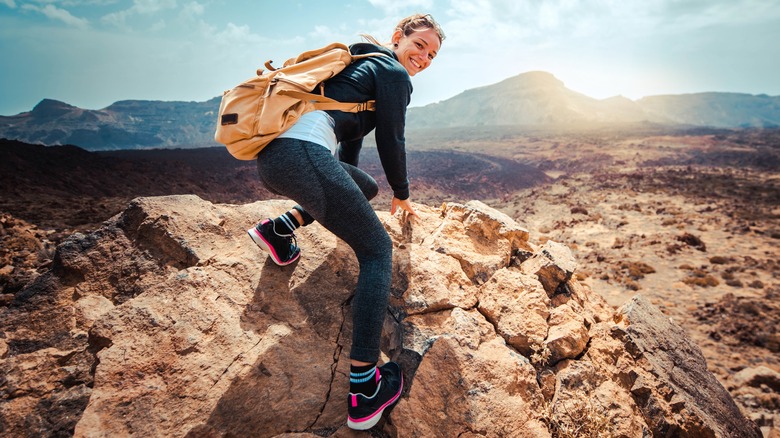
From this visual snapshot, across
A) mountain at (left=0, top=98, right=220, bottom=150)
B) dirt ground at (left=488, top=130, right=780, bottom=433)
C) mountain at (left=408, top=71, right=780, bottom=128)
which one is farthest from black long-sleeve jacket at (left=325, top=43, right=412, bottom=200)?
mountain at (left=408, top=71, right=780, bottom=128)

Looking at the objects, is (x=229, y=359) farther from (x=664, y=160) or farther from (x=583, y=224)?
(x=664, y=160)

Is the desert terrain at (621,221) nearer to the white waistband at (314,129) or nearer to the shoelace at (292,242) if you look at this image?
the shoelace at (292,242)

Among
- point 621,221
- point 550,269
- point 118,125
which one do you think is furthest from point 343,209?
point 118,125

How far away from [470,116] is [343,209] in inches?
7830

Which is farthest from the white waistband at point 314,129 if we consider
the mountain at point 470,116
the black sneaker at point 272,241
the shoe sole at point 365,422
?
the mountain at point 470,116

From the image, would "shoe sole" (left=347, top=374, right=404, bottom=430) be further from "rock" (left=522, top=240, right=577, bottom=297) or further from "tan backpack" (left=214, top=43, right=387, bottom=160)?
"rock" (left=522, top=240, right=577, bottom=297)

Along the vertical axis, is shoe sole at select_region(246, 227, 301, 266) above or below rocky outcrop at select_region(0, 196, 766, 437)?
above

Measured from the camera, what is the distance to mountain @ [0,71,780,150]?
3787 inches

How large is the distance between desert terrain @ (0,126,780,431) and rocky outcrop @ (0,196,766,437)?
2.31 meters

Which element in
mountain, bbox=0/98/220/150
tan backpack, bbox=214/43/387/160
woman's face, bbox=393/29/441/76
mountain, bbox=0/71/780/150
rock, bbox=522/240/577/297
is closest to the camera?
tan backpack, bbox=214/43/387/160

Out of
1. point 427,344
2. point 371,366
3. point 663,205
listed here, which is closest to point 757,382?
point 427,344

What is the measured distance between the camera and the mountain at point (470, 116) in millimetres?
96188

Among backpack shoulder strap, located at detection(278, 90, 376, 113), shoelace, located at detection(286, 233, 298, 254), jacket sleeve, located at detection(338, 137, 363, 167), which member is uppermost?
backpack shoulder strap, located at detection(278, 90, 376, 113)

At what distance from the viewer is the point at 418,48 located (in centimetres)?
203
